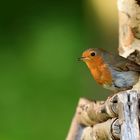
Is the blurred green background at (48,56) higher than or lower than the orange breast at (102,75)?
higher

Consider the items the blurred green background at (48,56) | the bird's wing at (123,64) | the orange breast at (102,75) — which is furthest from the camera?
the blurred green background at (48,56)

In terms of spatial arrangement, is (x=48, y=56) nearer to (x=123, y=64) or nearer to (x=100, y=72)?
(x=100, y=72)

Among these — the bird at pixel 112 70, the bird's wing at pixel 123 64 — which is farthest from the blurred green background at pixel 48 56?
the bird's wing at pixel 123 64

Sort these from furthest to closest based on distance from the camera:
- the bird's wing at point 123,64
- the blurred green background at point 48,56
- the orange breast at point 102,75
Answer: the blurred green background at point 48,56 < the orange breast at point 102,75 < the bird's wing at point 123,64

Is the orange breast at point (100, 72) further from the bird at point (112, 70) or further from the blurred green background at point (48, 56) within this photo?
the blurred green background at point (48, 56)

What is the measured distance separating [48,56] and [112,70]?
3103mm

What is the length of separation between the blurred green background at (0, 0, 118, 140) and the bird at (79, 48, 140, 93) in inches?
99.6

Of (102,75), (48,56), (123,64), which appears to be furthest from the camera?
(48,56)

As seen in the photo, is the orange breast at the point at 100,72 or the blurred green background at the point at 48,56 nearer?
the orange breast at the point at 100,72

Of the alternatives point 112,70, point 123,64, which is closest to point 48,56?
point 112,70

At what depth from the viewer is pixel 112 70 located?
3.85 m

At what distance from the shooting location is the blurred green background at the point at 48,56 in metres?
6.59

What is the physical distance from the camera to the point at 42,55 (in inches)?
273

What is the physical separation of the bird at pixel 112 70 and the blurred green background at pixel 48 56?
99.6 inches
